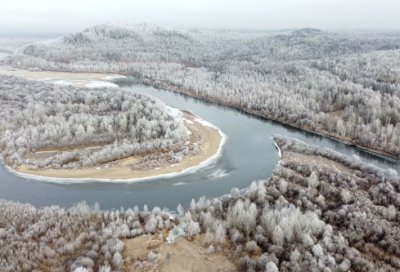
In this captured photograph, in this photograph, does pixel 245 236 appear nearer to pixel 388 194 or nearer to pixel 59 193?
pixel 388 194

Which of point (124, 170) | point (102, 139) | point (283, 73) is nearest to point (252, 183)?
point (124, 170)

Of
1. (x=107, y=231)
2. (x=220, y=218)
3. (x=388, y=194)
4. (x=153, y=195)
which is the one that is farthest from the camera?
(x=153, y=195)

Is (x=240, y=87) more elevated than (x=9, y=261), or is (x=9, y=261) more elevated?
(x=240, y=87)

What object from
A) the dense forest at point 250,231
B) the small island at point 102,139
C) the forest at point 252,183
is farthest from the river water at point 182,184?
the dense forest at point 250,231

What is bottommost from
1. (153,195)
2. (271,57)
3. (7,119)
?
(153,195)

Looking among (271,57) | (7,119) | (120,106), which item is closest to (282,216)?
(120,106)

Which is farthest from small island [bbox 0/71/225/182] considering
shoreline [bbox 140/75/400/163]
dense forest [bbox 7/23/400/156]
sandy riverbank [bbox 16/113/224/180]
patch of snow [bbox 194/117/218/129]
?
dense forest [bbox 7/23/400/156]

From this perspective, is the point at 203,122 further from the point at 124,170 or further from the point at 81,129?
the point at 124,170

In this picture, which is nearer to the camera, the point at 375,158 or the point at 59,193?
the point at 59,193

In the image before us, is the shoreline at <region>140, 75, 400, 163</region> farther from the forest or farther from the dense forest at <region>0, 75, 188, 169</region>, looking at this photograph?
the dense forest at <region>0, 75, 188, 169</region>
